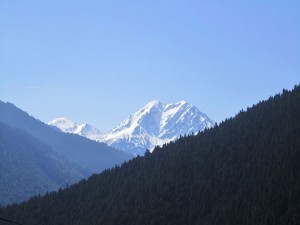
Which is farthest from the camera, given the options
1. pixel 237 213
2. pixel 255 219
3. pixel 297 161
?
pixel 297 161

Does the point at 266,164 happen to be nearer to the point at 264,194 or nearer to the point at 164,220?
the point at 264,194

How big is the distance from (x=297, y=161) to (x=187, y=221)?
155ft

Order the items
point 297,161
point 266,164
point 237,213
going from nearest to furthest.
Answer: point 237,213
point 297,161
point 266,164

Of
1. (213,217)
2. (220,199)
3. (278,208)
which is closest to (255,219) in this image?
(278,208)

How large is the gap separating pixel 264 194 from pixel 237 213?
1178cm

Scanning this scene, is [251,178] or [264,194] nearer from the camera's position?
[264,194]

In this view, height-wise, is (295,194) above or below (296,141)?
below

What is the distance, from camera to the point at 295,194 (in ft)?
529

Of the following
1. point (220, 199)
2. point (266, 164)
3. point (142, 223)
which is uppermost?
point (266, 164)

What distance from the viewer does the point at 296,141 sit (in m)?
200

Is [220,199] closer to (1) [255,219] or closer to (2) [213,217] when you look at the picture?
(2) [213,217]

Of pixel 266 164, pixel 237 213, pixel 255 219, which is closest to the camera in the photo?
pixel 255 219

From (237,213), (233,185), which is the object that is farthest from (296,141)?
(237,213)

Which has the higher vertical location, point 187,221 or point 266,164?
point 266,164
